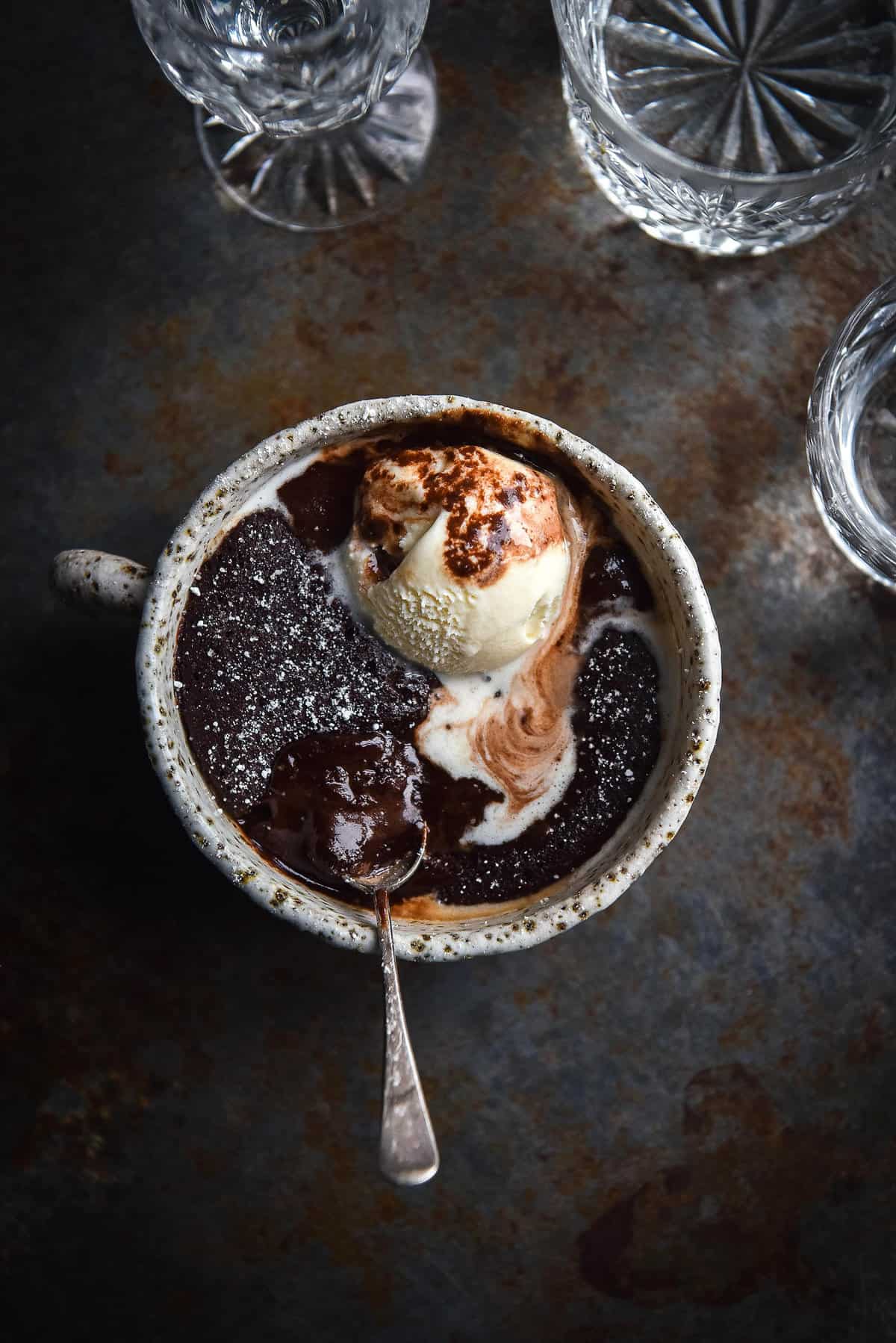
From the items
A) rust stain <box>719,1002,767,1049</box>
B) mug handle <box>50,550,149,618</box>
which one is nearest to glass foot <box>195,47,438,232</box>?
mug handle <box>50,550,149,618</box>

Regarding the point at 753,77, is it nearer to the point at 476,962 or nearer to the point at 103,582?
the point at 103,582

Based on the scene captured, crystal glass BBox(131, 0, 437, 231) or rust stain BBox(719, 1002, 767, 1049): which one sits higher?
crystal glass BBox(131, 0, 437, 231)

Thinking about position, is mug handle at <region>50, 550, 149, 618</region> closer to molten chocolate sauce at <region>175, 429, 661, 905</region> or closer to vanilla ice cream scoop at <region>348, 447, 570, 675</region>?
molten chocolate sauce at <region>175, 429, 661, 905</region>

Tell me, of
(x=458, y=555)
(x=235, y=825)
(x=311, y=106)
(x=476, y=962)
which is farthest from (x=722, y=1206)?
(x=311, y=106)

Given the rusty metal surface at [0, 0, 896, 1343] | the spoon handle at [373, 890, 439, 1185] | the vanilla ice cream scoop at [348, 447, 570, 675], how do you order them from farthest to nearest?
the rusty metal surface at [0, 0, 896, 1343] < the vanilla ice cream scoop at [348, 447, 570, 675] < the spoon handle at [373, 890, 439, 1185]

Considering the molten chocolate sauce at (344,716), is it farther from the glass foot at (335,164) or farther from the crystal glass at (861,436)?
the glass foot at (335,164)

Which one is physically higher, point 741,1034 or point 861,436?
point 861,436

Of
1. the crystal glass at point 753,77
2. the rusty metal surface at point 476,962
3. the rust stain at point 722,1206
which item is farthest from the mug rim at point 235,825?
the crystal glass at point 753,77
